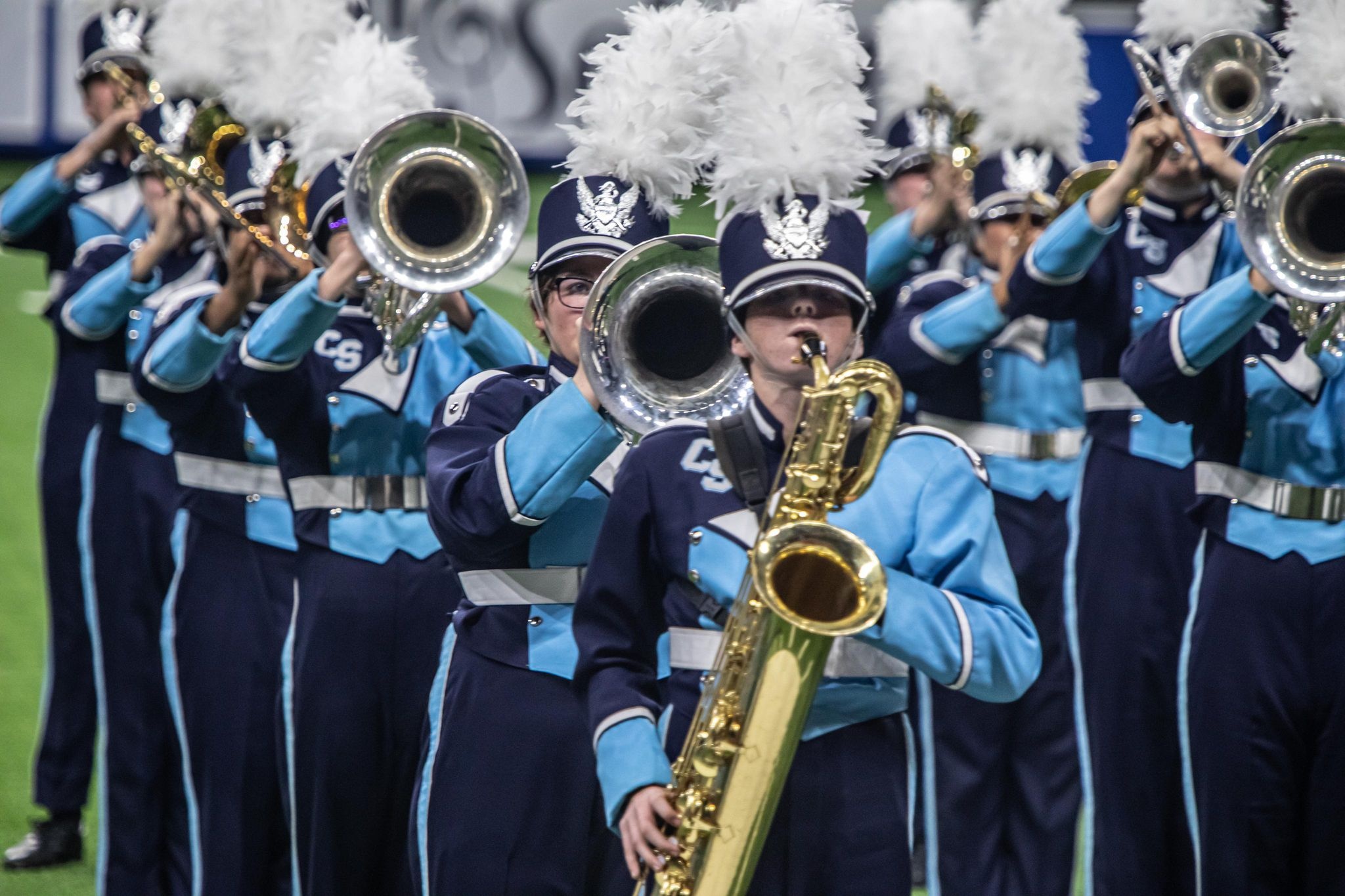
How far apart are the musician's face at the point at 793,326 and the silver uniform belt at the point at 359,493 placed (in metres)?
1.64

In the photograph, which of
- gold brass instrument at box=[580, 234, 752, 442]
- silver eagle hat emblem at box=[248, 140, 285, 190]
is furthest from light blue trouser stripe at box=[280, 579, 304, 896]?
gold brass instrument at box=[580, 234, 752, 442]

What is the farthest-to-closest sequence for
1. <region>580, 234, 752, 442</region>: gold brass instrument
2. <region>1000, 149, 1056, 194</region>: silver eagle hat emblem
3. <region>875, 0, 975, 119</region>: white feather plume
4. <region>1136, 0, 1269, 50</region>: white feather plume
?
1. <region>875, 0, 975, 119</region>: white feather plume
2. <region>1000, 149, 1056, 194</region>: silver eagle hat emblem
3. <region>1136, 0, 1269, 50</region>: white feather plume
4. <region>580, 234, 752, 442</region>: gold brass instrument

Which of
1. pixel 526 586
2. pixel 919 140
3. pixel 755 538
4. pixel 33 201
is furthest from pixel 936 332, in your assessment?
pixel 33 201

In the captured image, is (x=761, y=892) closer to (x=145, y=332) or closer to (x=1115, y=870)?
(x=1115, y=870)

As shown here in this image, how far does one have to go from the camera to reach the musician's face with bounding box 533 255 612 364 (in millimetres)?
3529

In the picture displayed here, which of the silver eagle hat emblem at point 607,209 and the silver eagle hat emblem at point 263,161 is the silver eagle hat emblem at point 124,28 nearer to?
the silver eagle hat emblem at point 263,161

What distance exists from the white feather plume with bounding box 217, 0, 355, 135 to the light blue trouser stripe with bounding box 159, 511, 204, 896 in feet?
3.46

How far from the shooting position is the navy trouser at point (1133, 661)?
516 cm

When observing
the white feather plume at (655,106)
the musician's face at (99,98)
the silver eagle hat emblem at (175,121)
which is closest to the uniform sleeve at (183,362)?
the silver eagle hat emblem at (175,121)

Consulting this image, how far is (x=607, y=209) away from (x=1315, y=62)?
170 centimetres

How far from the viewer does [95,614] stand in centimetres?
588

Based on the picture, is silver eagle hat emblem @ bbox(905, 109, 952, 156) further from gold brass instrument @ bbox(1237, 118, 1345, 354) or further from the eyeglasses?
the eyeglasses

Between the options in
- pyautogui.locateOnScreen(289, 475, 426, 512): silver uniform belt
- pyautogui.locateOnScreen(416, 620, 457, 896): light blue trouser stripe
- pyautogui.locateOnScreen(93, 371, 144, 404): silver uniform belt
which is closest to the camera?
pyautogui.locateOnScreen(416, 620, 457, 896): light blue trouser stripe

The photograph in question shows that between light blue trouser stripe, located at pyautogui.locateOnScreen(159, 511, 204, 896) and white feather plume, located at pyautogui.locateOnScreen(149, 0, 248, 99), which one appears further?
white feather plume, located at pyautogui.locateOnScreen(149, 0, 248, 99)
